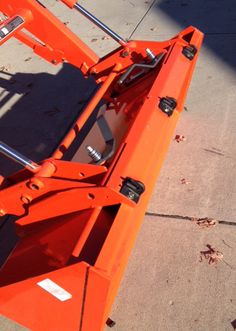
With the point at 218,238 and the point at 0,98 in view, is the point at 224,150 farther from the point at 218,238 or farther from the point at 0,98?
the point at 0,98

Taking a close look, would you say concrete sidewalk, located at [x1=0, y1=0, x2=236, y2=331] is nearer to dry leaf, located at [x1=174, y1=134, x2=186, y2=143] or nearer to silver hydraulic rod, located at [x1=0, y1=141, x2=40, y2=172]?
dry leaf, located at [x1=174, y1=134, x2=186, y2=143]

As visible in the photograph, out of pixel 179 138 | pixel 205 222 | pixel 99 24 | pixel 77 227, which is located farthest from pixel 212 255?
pixel 99 24

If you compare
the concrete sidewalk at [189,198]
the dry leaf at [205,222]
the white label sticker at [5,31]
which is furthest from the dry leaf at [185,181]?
the white label sticker at [5,31]

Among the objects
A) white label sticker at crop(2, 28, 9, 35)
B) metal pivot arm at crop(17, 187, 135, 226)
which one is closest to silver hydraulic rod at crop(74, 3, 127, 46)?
white label sticker at crop(2, 28, 9, 35)

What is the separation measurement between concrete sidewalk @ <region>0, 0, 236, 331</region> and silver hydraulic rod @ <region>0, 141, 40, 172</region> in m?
0.92

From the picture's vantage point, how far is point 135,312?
2389 mm

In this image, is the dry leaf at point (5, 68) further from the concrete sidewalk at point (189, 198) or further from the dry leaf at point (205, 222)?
the dry leaf at point (205, 222)

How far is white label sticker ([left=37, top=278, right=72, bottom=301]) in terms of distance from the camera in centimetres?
188

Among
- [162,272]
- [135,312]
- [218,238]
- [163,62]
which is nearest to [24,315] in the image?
[135,312]

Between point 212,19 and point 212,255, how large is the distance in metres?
3.34

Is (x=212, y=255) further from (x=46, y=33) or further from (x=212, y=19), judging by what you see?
(x=212, y=19)

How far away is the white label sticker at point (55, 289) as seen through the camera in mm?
1879

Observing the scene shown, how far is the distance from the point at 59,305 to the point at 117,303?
55cm

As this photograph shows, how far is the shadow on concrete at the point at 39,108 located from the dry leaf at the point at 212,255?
1.59 m
